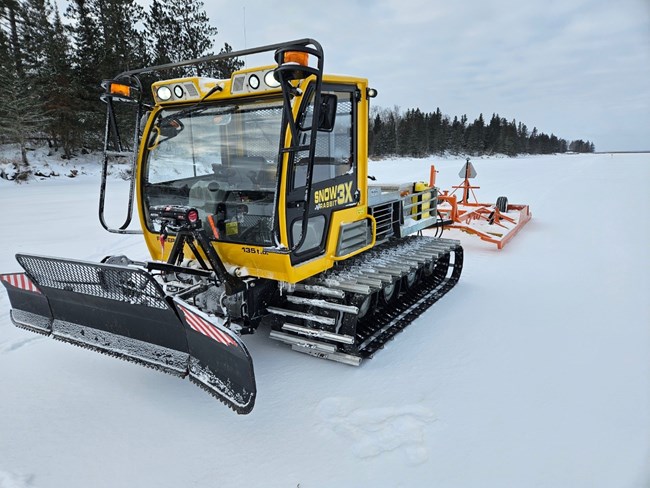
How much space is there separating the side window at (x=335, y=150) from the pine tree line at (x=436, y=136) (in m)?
50.8

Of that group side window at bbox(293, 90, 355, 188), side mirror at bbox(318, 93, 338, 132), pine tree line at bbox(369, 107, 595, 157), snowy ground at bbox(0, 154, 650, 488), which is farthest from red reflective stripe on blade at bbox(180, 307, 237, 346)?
pine tree line at bbox(369, 107, 595, 157)

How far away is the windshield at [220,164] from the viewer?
3.51 metres

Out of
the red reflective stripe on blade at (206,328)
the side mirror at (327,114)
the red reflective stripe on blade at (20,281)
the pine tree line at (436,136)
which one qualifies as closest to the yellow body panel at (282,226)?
the side mirror at (327,114)

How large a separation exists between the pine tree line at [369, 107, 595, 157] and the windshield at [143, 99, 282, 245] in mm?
50982

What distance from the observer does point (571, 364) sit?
3.76 metres

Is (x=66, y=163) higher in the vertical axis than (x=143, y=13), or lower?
lower

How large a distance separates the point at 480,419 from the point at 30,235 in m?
9.08

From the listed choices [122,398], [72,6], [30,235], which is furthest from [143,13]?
[122,398]

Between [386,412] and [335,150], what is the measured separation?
2.27m

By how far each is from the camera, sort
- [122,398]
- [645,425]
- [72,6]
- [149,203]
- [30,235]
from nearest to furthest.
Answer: [645,425] < [122,398] < [149,203] < [30,235] < [72,6]

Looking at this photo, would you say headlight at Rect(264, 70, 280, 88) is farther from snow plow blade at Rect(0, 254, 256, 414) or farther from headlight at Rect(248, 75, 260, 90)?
snow plow blade at Rect(0, 254, 256, 414)

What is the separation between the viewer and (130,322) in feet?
11.1

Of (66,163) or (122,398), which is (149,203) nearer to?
(122,398)

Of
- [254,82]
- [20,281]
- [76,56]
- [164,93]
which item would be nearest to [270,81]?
[254,82]
